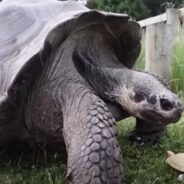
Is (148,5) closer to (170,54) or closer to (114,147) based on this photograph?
(170,54)

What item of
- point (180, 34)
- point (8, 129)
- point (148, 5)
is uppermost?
point (8, 129)

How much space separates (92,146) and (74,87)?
0.49 m

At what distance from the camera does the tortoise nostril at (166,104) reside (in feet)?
7.88

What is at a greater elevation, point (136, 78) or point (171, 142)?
point (136, 78)

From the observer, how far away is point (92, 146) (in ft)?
7.31

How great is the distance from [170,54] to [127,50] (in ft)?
8.73

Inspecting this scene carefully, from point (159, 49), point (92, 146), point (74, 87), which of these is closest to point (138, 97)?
point (74, 87)

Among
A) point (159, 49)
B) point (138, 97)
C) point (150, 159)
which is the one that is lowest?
point (159, 49)

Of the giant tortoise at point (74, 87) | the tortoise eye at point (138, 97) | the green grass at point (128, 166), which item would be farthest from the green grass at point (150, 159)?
the tortoise eye at point (138, 97)

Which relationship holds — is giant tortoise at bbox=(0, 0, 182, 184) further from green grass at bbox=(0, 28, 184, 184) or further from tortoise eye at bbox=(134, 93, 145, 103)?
green grass at bbox=(0, 28, 184, 184)

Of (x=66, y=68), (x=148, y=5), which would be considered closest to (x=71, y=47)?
(x=66, y=68)

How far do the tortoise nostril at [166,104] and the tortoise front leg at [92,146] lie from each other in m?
0.25

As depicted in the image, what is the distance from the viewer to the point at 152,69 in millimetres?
5711

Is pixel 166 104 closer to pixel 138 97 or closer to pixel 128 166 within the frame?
pixel 138 97
